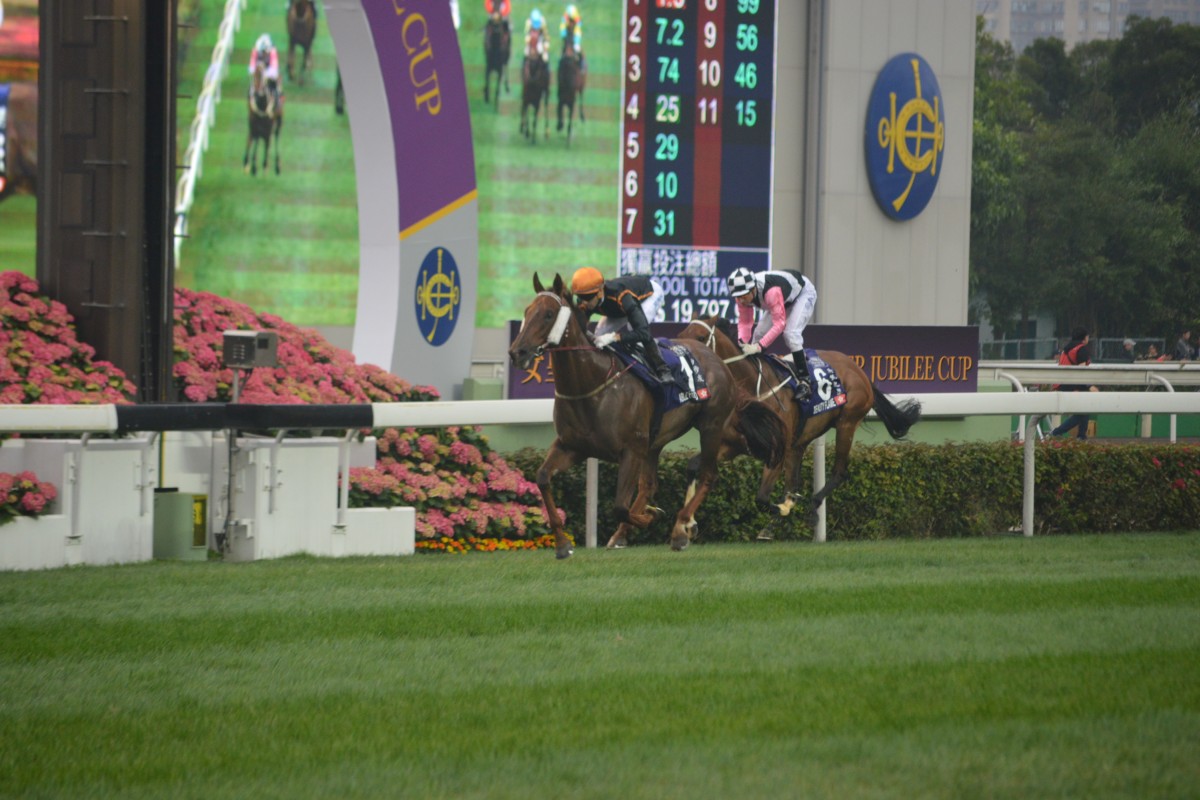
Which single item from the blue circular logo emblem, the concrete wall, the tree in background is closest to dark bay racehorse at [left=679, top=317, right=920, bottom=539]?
the blue circular logo emblem

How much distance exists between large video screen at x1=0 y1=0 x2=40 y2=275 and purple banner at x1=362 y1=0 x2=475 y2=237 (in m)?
2.39

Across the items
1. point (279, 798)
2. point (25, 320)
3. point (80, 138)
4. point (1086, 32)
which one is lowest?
point (279, 798)

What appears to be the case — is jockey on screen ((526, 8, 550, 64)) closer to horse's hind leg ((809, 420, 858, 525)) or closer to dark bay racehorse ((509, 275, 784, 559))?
horse's hind leg ((809, 420, 858, 525))

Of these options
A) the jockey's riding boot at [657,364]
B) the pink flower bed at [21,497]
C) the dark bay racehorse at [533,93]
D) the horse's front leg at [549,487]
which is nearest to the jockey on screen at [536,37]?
the dark bay racehorse at [533,93]

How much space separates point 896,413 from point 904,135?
6.10 m

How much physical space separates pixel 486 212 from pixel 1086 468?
5.04 metres

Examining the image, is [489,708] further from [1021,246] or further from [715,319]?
[1021,246]

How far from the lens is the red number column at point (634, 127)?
13250 mm

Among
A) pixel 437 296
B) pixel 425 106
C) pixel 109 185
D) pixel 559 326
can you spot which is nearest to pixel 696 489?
pixel 559 326

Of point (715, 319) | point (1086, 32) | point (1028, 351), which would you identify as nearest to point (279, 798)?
point (715, 319)

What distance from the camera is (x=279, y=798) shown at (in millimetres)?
3697

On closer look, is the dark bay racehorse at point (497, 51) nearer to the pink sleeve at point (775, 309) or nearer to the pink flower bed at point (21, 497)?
the pink sleeve at point (775, 309)

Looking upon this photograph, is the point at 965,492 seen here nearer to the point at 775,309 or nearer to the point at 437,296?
the point at 775,309

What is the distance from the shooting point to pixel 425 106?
10789 millimetres
